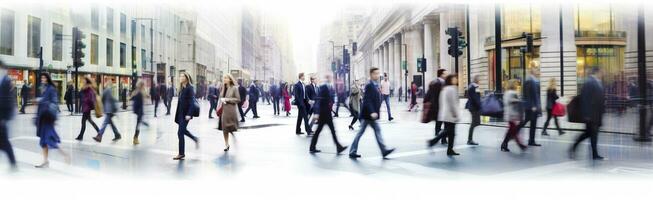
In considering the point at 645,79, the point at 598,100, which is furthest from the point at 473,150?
the point at 645,79

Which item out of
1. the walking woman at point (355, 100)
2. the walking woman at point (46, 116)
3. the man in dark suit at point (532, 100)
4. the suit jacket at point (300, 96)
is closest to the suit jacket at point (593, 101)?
the man in dark suit at point (532, 100)

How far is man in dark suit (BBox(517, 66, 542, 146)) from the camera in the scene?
911 cm

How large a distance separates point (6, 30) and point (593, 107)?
813 centimetres

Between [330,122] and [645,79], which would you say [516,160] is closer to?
[330,122]

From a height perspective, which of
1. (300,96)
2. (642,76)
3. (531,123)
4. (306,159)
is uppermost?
(642,76)

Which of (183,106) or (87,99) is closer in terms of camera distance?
(183,106)

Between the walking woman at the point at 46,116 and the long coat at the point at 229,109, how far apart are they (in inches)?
105

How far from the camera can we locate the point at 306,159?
764 centimetres

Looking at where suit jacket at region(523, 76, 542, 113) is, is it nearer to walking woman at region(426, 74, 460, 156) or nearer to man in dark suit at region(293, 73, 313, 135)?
walking woman at region(426, 74, 460, 156)

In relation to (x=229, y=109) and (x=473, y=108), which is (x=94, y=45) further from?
(x=473, y=108)

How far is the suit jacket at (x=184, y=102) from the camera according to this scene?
7617 mm

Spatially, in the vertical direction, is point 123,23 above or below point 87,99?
above

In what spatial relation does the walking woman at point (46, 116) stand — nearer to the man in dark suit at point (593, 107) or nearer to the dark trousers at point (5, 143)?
the dark trousers at point (5, 143)

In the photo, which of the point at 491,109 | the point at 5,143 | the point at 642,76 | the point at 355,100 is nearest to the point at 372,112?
the point at 491,109
